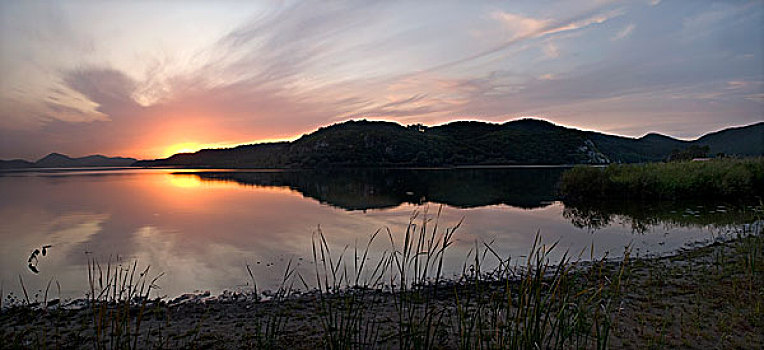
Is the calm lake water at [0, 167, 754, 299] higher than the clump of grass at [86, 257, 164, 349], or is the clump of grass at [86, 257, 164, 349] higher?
the clump of grass at [86, 257, 164, 349]

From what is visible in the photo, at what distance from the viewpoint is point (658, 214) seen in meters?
17.9

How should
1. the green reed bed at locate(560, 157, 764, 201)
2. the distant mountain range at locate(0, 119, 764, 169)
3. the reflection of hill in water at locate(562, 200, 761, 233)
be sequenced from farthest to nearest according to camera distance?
the distant mountain range at locate(0, 119, 764, 169), the green reed bed at locate(560, 157, 764, 201), the reflection of hill in water at locate(562, 200, 761, 233)

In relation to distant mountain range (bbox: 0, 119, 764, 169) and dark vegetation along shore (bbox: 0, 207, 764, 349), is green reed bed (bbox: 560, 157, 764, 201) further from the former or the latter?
distant mountain range (bbox: 0, 119, 764, 169)

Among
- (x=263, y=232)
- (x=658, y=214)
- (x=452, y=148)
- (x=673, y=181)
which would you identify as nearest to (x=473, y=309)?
(x=263, y=232)

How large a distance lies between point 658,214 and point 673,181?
225 inches

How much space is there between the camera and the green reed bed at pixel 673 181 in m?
21.4

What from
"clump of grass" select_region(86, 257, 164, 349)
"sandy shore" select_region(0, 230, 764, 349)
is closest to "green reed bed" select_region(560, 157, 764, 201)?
"sandy shore" select_region(0, 230, 764, 349)

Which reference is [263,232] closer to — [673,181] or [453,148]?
[673,181]

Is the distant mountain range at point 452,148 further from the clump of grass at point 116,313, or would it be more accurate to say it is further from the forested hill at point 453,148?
the clump of grass at point 116,313

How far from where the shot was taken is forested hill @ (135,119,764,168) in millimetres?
112875

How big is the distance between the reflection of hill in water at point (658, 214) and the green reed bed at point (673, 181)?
1261mm

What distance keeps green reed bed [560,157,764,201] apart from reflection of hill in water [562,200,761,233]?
1261 mm

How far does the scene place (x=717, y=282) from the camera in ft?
24.2

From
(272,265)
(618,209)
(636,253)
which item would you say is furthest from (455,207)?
(272,265)
